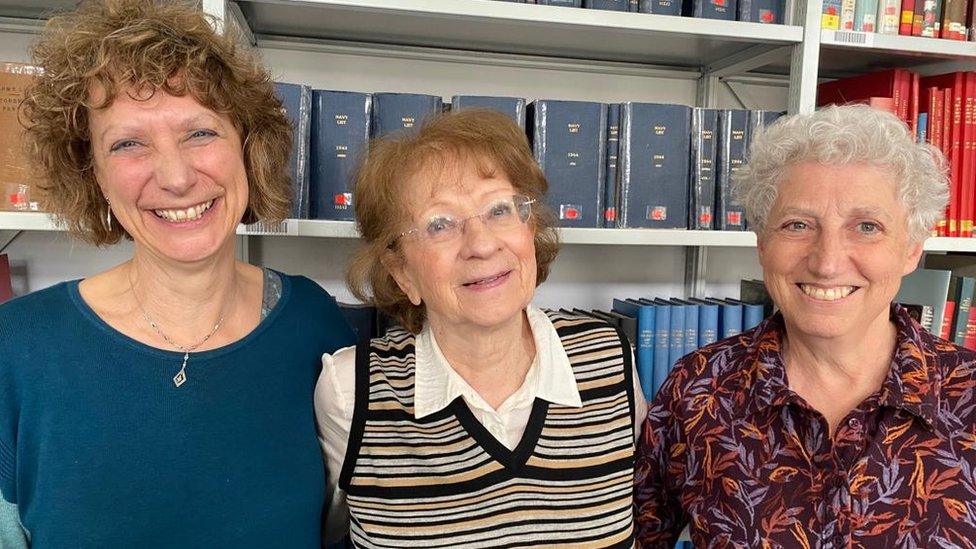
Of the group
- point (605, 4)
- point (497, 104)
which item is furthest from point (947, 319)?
point (497, 104)

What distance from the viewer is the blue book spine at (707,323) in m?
1.72

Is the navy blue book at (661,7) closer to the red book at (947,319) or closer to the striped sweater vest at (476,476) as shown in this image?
the striped sweater vest at (476,476)

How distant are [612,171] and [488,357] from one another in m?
0.69

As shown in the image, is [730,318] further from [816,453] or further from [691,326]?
[816,453]

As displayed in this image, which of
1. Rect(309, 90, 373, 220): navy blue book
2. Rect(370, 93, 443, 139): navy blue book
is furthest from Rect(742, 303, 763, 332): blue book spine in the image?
Rect(309, 90, 373, 220): navy blue book

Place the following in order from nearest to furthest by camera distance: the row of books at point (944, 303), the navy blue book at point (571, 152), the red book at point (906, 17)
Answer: the navy blue book at point (571, 152) → the red book at point (906, 17) → the row of books at point (944, 303)

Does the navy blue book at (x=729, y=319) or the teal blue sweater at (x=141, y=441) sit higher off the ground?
the navy blue book at (x=729, y=319)

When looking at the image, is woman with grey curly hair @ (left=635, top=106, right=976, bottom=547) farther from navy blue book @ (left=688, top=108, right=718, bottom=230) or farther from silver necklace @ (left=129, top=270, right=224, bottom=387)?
silver necklace @ (left=129, top=270, right=224, bottom=387)

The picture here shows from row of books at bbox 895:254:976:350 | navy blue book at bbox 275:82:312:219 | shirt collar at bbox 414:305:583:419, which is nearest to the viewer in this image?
shirt collar at bbox 414:305:583:419

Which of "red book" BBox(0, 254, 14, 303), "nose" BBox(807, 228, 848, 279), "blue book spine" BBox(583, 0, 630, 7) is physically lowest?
"red book" BBox(0, 254, 14, 303)

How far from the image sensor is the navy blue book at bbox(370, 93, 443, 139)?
4.89ft

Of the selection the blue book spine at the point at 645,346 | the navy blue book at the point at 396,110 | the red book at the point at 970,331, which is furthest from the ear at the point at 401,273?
the red book at the point at 970,331

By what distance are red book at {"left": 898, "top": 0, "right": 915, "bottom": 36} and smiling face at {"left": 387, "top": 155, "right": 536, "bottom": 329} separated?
4.22 ft

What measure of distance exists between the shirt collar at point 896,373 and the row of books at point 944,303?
823 millimetres
